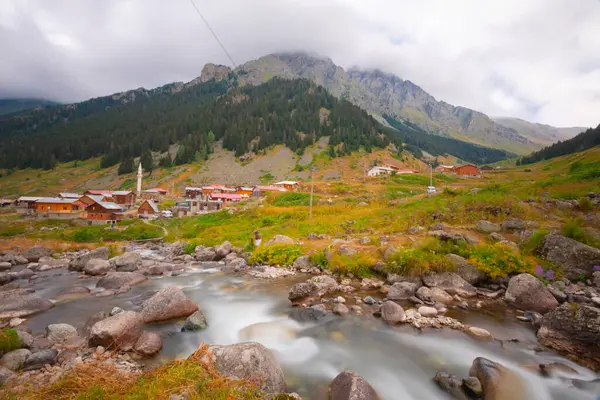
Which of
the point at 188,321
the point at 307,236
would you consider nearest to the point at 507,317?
the point at 188,321

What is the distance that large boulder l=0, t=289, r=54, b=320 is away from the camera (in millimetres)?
12148

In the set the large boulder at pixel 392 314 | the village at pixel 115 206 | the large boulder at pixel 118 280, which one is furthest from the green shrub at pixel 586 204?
the large boulder at pixel 118 280

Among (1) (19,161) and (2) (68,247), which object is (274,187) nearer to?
(2) (68,247)

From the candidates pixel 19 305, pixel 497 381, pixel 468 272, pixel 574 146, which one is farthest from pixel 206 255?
pixel 574 146

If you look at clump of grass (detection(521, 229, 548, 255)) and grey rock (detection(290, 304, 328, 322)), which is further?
clump of grass (detection(521, 229, 548, 255))

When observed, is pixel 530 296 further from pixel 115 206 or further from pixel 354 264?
pixel 115 206

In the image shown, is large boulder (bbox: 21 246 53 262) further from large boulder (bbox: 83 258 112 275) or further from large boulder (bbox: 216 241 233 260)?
large boulder (bbox: 216 241 233 260)

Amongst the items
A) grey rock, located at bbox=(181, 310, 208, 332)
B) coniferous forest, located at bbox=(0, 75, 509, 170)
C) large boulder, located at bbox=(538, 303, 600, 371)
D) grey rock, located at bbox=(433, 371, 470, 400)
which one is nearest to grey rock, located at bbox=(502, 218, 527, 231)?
large boulder, located at bbox=(538, 303, 600, 371)

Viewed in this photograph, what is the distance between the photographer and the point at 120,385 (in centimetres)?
585

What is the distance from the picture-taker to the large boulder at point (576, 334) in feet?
29.9

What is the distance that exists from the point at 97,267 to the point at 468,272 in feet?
86.9

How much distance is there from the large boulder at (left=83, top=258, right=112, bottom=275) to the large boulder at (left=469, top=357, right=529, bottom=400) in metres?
→ 24.4

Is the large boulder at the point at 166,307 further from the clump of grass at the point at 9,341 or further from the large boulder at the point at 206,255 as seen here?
the large boulder at the point at 206,255

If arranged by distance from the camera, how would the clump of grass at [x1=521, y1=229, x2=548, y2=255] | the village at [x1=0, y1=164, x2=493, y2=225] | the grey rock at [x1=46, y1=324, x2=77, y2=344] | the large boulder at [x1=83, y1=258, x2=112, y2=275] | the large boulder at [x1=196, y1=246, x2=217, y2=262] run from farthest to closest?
the village at [x1=0, y1=164, x2=493, y2=225] → the large boulder at [x1=196, y1=246, x2=217, y2=262] → the large boulder at [x1=83, y1=258, x2=112, y2=275] → the clump of grass at [x1=521, y1=229, x2=548, y2=255] → the grey rock at [x1=46, y1=324, x2=77, y2=344]
